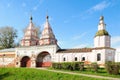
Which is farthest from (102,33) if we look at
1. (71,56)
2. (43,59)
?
(43,59)

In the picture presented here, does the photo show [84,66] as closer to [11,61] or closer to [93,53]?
[93,53]

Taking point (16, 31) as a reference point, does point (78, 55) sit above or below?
below

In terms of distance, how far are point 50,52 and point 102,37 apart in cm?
1003

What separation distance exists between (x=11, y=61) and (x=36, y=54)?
6.26 metres

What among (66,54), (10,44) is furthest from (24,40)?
(10,44)

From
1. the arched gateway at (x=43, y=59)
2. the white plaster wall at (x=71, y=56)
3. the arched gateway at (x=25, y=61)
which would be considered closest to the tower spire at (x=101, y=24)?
the white plaster wall at (x=71, y=56)

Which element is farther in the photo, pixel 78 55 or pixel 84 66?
pixel 78 55

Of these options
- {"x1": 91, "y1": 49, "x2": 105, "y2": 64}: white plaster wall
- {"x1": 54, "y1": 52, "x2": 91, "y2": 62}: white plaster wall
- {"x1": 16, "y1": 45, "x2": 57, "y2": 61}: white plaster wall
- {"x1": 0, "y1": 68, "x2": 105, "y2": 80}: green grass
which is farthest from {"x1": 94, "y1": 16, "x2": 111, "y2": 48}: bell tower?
{"x1": 0, "y1": 68, "x2": 105, "y2": 80}: green grass

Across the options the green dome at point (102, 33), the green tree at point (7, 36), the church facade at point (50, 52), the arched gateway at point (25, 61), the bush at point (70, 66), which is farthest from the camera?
the green tree at point (7, 36)

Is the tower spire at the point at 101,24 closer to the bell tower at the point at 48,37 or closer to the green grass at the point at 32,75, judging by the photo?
the bell tower at the point at 48,37

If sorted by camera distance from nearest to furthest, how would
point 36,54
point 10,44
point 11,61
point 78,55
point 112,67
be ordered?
Result: point 112,67 < point 78,55 < point 36,54 < point 11,61 < point 10,44

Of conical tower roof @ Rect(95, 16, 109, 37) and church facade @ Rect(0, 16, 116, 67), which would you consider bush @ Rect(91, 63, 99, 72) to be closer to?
church facade @ Rect(0, 16, 116, 67)

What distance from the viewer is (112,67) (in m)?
21.4

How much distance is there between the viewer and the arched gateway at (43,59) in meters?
37.3
